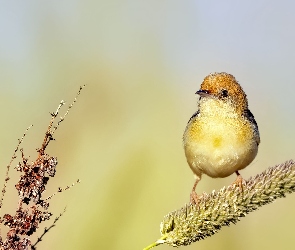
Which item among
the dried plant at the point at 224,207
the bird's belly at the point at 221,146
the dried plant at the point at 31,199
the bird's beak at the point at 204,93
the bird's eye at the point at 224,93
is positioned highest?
the bird's eye at the point at 224,93

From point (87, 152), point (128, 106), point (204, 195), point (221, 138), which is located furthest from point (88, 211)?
point (204, 195)

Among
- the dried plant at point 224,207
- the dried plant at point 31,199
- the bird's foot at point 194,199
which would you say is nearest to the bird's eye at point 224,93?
the bird's foot at point 194,199

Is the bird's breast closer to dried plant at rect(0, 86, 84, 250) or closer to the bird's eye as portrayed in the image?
the bird's eye

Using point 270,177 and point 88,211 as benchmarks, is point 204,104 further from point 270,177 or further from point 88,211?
point 88,211

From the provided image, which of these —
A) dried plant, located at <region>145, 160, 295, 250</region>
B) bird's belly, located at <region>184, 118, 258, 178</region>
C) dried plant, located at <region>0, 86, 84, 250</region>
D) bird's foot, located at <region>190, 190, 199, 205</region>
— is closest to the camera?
dried plant, located at <region>0, 86, 84, 250</region>

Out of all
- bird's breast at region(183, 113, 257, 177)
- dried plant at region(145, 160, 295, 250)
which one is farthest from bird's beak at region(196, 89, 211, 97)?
dried plant at region(145, 160, 295, 250)

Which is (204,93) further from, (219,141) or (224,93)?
(219,141)

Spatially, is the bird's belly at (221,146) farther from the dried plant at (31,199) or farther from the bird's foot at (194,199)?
the dried plant at (31,199)
